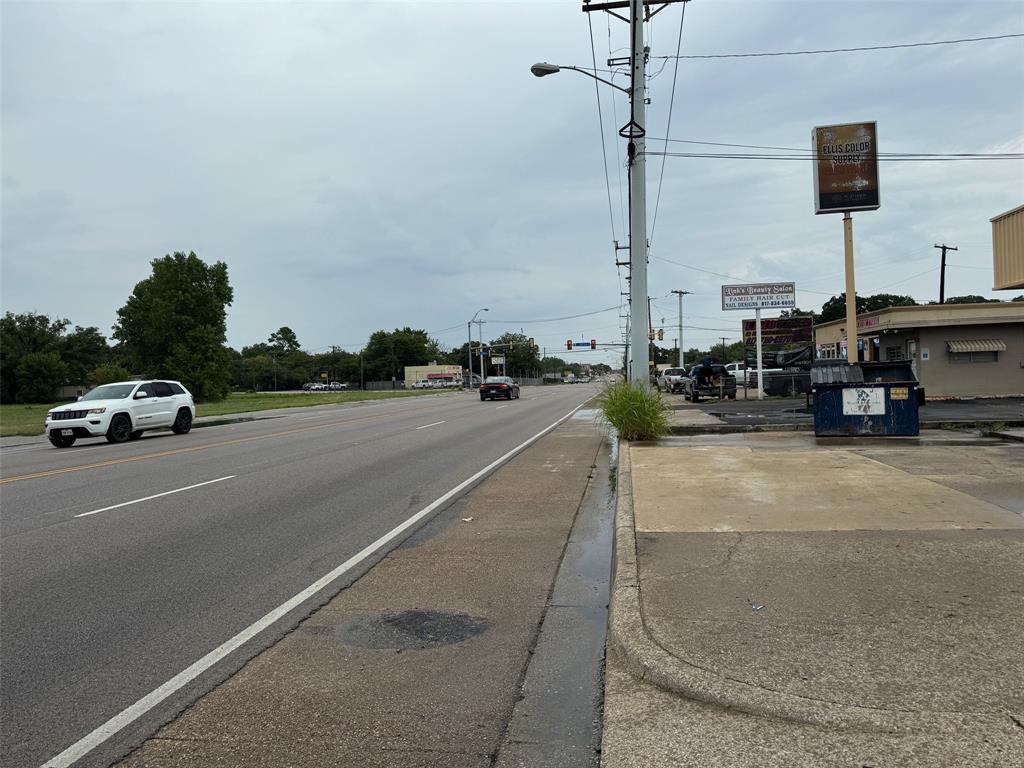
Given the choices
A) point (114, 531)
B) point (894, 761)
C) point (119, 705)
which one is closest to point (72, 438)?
point (114, 531)

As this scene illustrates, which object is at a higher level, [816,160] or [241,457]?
[816,160]

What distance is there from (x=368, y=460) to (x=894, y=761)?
41.0 ft

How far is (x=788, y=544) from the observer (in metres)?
6.71

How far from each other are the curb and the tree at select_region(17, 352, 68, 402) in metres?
99.2

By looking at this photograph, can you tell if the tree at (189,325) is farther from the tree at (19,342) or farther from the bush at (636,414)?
the bush at (636,414)

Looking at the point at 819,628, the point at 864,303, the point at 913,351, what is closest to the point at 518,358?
the point at 864,303

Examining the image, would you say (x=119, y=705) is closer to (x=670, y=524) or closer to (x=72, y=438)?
(x=670, y=524)

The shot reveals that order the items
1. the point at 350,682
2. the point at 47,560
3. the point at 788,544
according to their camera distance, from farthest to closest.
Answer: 1. the point at 47,560
2. the point at 788,544
3. the point at 350,682

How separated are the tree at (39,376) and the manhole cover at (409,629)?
3855 inches

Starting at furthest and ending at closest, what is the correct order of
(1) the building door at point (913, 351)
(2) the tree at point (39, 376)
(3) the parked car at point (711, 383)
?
(2) the tree at point (39, 376)
(3) the parked car at point (711, 383)
(1) the building door at point (913, 351)

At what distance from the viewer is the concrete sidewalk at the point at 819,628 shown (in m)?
3.37

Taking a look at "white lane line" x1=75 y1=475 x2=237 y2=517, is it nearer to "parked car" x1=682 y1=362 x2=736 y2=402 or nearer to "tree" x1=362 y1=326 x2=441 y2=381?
"parked car" x1=682 y1=362 x2=736 y2=402

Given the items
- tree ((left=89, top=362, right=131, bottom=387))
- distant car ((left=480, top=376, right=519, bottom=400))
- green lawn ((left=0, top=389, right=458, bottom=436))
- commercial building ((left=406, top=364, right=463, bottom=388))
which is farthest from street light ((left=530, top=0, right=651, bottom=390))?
commercial building ((left=406, top=364, right=463, bottom=388))

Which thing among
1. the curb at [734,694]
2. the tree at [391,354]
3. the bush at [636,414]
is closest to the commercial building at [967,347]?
the bush at [636,414]
